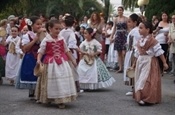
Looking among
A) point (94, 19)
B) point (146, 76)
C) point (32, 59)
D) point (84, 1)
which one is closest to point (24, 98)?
point (32, 59)

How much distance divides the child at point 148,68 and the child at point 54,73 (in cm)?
142

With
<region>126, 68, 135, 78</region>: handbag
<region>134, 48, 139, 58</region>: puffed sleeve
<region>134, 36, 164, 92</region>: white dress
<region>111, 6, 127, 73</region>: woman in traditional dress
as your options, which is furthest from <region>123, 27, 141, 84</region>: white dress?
<region>111, 6, 127, 73</region>: woman in traditional dress

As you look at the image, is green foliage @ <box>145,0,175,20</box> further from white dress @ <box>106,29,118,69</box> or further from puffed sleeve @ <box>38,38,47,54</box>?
puffed sleeve @ <box>38,38,47,54</box>

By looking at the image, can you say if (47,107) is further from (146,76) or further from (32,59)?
(146,76)

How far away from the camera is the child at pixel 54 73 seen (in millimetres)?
8250

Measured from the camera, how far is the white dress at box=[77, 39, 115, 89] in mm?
10883

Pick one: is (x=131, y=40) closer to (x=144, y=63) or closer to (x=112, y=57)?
(x=144, y=63)

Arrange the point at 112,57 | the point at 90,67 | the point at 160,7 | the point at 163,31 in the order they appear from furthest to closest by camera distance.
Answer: the point at 160,7, the point at 112,57, the point at 163,31, the point at 90,67

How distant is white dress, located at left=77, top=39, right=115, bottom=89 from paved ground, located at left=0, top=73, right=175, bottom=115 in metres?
0.21

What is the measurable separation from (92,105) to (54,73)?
1.07 m

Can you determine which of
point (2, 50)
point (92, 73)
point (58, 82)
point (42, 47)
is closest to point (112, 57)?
point (2, 50)

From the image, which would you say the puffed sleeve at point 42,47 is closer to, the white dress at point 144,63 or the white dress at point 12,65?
the white dress at point 144,63

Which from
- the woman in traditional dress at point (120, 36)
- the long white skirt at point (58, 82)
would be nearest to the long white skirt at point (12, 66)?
the woman in traditional dress at point (120, 36)

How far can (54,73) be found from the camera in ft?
27.1
